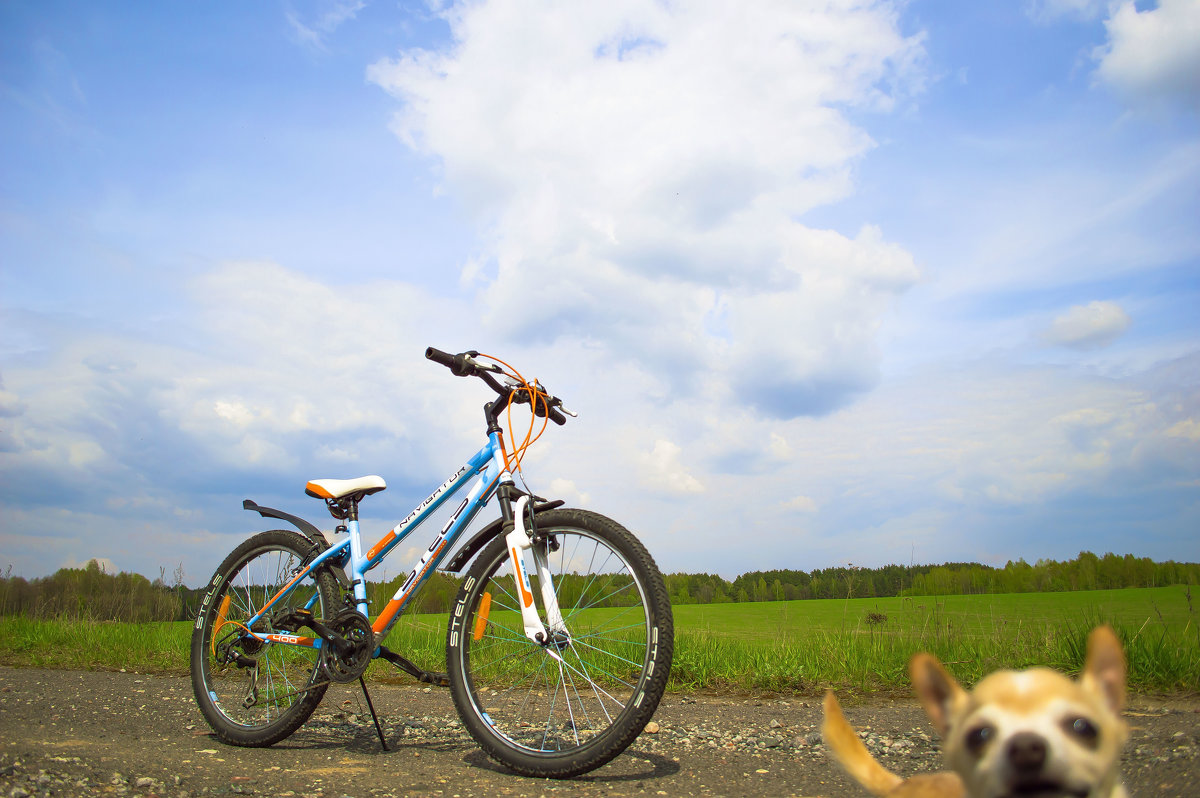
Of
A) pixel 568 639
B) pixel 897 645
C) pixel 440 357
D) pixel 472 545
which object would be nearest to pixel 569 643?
pixel 568 639

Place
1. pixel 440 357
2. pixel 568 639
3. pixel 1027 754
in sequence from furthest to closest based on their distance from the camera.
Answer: pixel 440 357
pixel 568 639
pixel 1027 754

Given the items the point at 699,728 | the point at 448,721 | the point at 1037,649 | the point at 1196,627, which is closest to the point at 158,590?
the point at 448,721

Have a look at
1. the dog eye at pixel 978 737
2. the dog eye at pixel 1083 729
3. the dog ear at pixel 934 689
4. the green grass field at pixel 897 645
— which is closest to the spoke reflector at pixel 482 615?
the green grass field at pixel 897 645

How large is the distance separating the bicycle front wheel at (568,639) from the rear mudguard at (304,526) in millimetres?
1003

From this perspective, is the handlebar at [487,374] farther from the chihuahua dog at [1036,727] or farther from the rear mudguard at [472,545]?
the chihuahua dog at [1036,727]

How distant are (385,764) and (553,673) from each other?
0.92m

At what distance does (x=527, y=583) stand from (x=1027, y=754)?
2.59m

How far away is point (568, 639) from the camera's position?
10.8ft

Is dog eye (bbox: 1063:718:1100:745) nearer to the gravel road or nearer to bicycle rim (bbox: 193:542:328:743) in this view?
the gravel road

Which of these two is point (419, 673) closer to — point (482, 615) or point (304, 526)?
point (482, 615)

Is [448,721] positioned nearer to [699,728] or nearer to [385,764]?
[385,764]

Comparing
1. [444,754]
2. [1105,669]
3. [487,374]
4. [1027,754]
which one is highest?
[487,374]

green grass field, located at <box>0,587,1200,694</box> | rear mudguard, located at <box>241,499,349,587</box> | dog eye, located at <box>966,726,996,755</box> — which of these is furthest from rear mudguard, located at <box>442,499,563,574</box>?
dog eye, located at <box>966,726,996,755</box>

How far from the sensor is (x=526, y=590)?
3.41m
